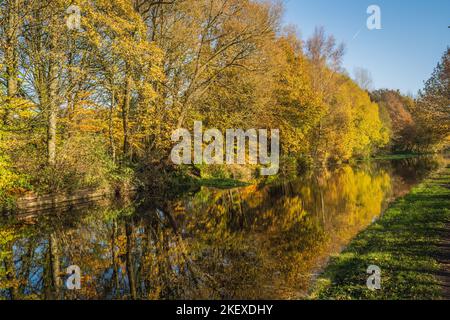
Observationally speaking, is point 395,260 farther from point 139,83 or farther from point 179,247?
point 139,83

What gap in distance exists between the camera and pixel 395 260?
754 cm

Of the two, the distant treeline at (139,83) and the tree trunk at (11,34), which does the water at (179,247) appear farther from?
the tree trunk at (11,34)

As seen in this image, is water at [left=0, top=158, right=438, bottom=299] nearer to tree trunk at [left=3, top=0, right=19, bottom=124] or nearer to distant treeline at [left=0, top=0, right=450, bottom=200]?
distant treeline at [left=0, top=0, right=450, bottom=200]

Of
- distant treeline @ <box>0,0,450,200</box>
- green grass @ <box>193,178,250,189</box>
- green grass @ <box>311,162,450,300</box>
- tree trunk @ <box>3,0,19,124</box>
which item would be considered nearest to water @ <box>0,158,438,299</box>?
green grass @ <box>311,162,450,300</box>

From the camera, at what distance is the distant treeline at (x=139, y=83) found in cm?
1456

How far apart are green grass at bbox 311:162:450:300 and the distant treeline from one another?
39.7 feet

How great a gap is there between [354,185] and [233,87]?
11.4m

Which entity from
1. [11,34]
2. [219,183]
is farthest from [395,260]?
[219,183]

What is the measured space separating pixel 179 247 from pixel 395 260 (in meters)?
5.53

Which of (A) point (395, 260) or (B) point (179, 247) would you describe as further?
(B) point (179, 247)

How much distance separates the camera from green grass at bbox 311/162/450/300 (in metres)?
5.95

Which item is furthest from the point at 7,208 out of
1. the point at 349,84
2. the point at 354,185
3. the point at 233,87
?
the point at 349,84

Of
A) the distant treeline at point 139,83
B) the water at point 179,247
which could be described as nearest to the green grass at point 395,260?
the water at point 179,247

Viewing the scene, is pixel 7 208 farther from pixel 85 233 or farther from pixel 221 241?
pixel 221 241
